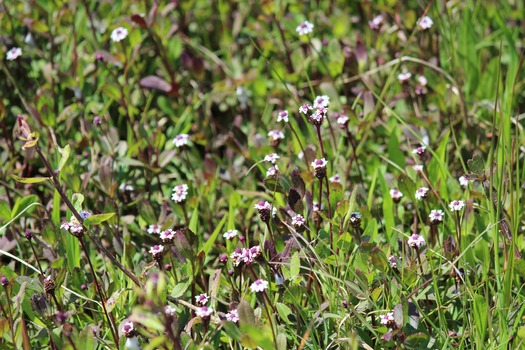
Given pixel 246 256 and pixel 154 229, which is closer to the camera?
pixel 246 256

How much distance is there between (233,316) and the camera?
184 cm

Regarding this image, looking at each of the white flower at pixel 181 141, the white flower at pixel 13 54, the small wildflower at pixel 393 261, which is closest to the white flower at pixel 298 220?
the small wildflower at pixel 393 261

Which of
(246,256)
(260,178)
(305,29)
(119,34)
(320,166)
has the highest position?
(119,34)

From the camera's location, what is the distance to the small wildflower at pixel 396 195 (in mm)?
2338

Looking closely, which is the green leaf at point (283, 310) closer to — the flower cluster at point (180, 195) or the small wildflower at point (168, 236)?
the small wildflower at point (168, 236)

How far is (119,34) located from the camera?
2820 millimetres

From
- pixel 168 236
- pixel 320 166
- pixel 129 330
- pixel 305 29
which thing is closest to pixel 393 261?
pixel 320 166

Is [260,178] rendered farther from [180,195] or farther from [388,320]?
[388,320]

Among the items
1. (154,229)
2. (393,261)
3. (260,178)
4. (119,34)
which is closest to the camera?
(393,261)

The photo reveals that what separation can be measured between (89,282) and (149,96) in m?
1.00

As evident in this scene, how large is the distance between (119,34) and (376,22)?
1076 mm

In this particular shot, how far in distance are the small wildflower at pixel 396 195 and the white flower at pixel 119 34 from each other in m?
1.21

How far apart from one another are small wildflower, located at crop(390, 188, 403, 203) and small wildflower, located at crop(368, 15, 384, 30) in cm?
92

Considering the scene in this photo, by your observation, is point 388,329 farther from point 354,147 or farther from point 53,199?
point 53,199
